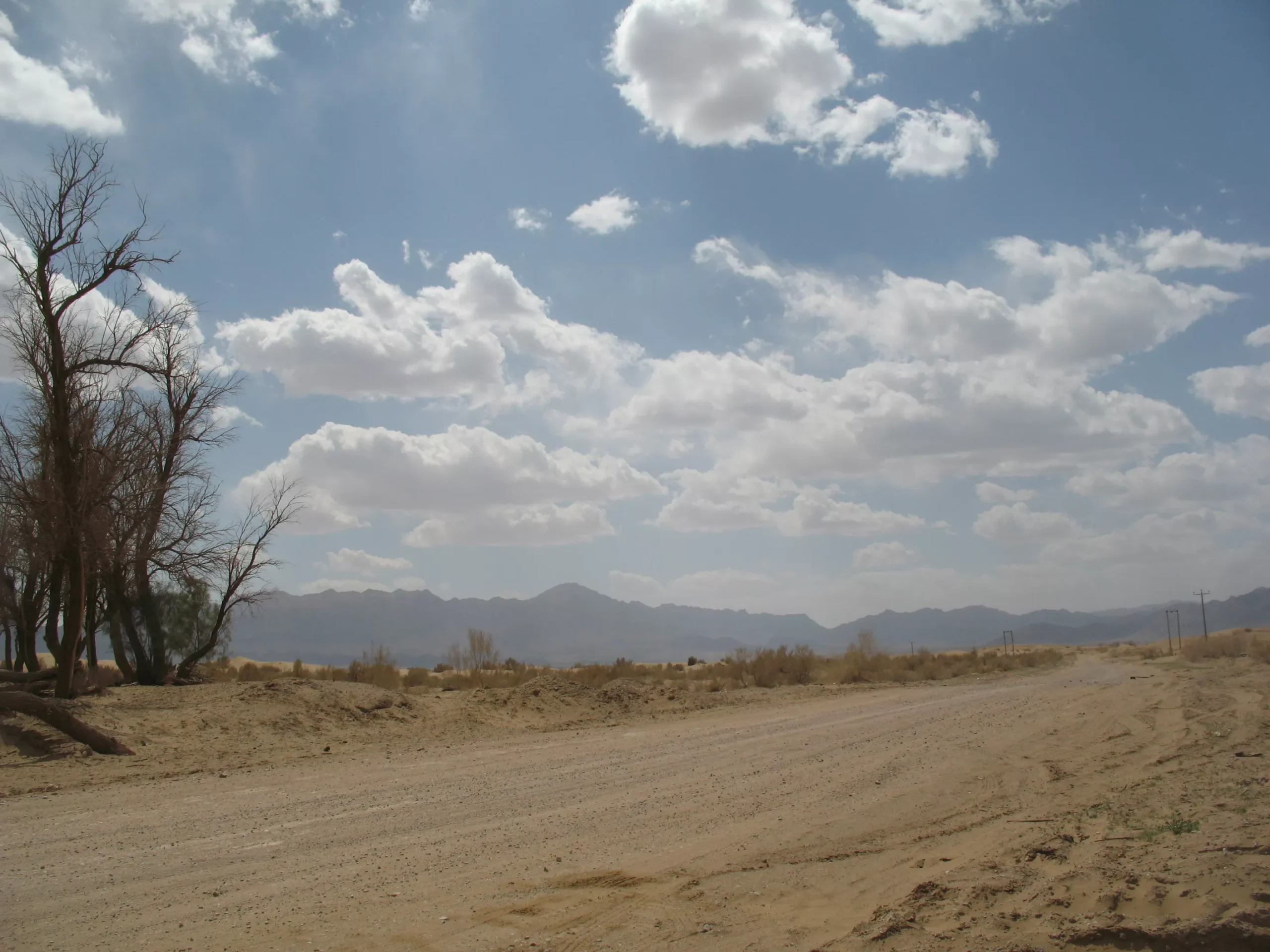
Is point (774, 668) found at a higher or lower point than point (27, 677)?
lower

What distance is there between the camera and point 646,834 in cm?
988

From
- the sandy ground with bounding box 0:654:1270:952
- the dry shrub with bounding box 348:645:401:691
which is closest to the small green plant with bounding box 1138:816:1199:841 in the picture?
the sandy ground with bounding box 0:654:1270:952

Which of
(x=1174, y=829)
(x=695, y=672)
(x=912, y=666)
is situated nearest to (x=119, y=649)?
(x=695, y=672)

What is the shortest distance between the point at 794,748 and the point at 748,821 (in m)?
6.08

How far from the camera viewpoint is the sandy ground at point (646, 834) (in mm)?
6535

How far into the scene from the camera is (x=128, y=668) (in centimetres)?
2702

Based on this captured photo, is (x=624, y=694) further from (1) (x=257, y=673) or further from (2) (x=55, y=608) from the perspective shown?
(1) (x=257, y=673)

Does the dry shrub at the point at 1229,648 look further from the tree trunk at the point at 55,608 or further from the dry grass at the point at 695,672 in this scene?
the tree trunk at the point at 55,608

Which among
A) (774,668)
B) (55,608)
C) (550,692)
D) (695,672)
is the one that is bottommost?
(695,672)

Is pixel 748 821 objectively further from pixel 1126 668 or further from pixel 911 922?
pixel 1126 668

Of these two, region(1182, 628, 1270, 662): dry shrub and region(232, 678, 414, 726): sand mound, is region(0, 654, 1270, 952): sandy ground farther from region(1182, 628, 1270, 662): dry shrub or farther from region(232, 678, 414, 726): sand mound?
region(1182, 628, 1270, 662): dry shrub

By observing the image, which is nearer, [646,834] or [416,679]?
[646,834]

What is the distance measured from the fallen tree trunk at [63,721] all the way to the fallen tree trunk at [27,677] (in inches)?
162

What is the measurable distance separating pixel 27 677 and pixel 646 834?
54.3ft
